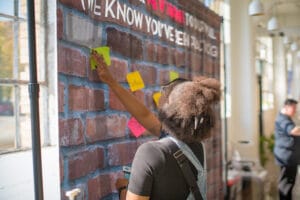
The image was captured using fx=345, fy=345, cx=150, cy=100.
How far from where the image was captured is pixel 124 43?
1403mm

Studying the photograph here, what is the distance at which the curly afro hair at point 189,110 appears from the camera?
120cm

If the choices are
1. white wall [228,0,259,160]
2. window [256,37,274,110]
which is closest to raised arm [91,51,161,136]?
white wall [228,0,259,160]

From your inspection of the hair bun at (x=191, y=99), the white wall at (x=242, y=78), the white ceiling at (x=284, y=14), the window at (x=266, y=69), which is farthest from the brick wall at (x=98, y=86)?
the window at (x=266, y=69)

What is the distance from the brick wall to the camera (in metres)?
1.10

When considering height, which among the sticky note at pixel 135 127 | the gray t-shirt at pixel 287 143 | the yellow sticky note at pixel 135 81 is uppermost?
the yellow sticky note at pixel 135 81

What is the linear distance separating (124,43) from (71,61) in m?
0.34

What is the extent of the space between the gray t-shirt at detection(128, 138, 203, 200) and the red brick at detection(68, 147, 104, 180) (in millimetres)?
170

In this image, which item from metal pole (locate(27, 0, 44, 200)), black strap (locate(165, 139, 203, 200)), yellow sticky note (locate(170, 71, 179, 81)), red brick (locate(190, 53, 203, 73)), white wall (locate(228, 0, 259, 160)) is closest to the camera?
metal pole (locate(27, 0, 44, 200))

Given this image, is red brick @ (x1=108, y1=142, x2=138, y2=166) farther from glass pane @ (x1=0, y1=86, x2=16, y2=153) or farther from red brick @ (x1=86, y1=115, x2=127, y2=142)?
glass pane @ (x1=0, y1=86, x2=16, y2=153)

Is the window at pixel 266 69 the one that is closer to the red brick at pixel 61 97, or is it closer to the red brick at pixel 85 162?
the red brick at pixel 85 162

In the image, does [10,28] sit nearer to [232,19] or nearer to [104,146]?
[104,146]

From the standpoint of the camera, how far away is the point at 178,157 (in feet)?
3.85

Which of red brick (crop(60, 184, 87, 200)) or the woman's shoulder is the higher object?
the woman's shoulder

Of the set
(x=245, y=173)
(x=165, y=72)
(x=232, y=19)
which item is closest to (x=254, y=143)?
(x=245, y=173)
